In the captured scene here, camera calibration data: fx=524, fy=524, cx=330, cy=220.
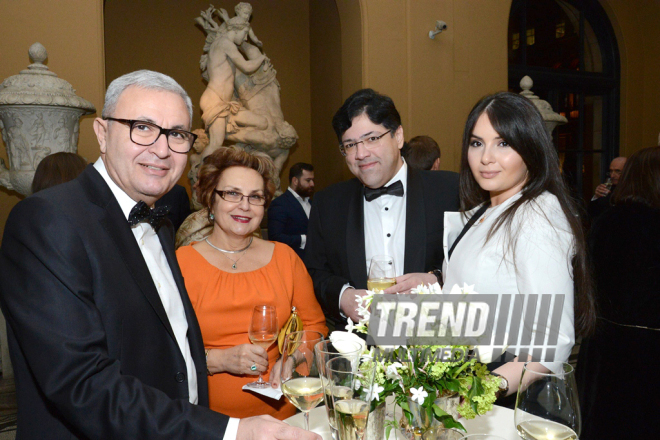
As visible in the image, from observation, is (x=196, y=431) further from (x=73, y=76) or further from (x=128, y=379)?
(x=73, y=76)

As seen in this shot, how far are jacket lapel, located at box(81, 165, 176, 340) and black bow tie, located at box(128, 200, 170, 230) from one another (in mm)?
59

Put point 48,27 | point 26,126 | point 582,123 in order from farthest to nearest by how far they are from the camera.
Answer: point 582,123 < point 48,27 < point 26,126

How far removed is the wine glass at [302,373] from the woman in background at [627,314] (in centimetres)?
195

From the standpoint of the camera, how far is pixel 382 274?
1.58 metres

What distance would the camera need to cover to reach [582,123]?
30.9ft

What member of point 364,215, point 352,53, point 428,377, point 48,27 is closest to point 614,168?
point 352,53

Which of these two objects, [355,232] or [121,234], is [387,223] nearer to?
→ [355,232]

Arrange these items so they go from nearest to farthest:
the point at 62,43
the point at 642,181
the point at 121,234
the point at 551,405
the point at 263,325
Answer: the point at 551,405
the point at 121,234
the point at 263,325
the point at 642,181
the point at 62,43

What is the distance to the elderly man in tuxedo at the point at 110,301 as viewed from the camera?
1140 mm

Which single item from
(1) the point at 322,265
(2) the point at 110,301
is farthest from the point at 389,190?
(2) the point at 110,301

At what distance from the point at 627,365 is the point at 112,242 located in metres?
2.42

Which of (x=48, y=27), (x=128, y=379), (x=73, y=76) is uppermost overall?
(x=48, y=27)

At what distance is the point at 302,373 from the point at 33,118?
3770 mm

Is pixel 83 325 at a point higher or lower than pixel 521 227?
lower
